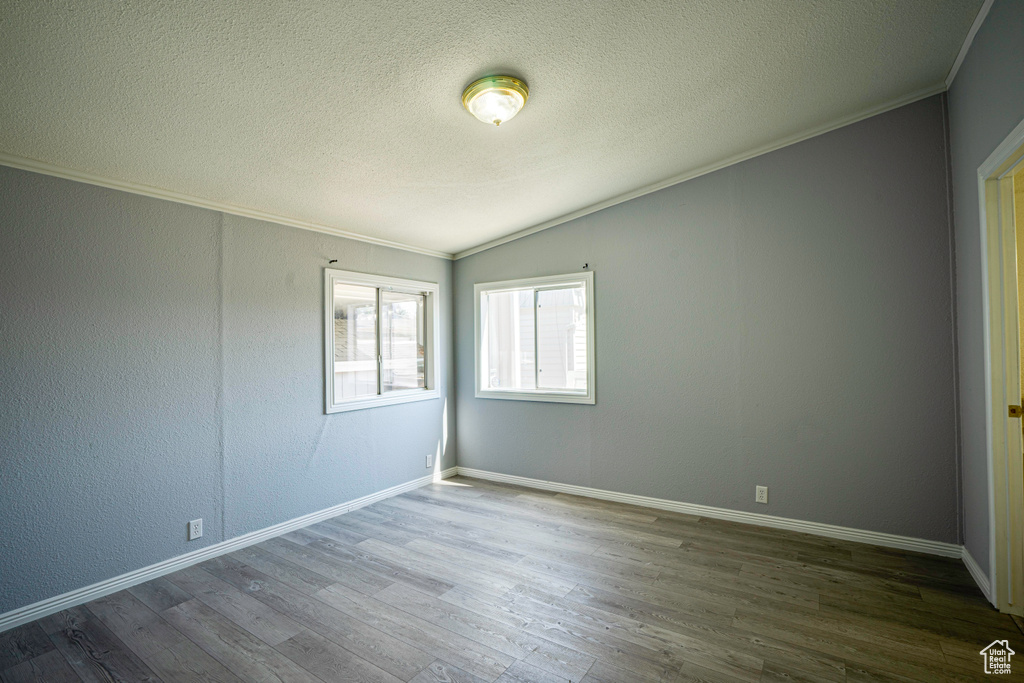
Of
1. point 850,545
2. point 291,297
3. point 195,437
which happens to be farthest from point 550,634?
point 291,297

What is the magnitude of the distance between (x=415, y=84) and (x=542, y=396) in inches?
119

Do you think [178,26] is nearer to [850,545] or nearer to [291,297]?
[291,297]

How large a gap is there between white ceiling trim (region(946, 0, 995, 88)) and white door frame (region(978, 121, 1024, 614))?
692mm

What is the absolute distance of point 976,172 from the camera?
8.23 feet

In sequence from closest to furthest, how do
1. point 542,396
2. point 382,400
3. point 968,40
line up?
point 968,40 < point 382,400 < point 542,396

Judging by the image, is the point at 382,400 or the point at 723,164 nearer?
the point at 723,164

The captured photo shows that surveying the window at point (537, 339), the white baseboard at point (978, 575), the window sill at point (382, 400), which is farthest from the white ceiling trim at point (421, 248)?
the white baseboard at point (978, 575)

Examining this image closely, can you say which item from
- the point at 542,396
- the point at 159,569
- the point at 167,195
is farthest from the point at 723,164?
the point at 159,569

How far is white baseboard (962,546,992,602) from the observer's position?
2467 mm

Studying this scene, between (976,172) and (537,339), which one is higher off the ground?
(976,172)

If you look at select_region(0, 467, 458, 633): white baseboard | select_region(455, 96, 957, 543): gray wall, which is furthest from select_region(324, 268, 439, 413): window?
select_region(455, 96, 957, 543): gray wall

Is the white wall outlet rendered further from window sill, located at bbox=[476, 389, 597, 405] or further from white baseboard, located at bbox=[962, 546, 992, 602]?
window sill, located at bbox=[476, 389, 597, 405]

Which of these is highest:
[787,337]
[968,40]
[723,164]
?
[968,40]

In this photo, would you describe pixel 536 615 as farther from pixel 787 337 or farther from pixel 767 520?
pixel 787 337
